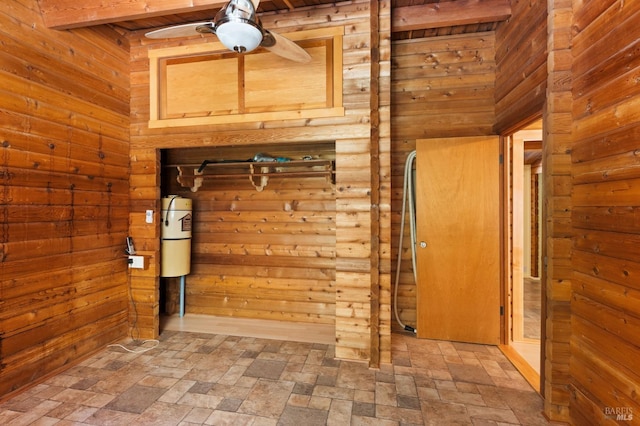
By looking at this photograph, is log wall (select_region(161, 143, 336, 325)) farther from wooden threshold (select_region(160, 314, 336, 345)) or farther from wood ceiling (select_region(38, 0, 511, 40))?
wood ceiling (select_region(38, 0, 511, 40))

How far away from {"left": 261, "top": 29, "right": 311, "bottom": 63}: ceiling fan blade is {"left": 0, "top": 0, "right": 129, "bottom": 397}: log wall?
70.5 inches

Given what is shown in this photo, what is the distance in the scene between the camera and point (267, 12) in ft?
8.61

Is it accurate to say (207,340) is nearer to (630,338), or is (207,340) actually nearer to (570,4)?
(630,338)

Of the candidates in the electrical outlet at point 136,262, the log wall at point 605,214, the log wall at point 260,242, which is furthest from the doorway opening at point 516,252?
the electrical outlet at point 136,262

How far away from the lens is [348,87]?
2461 mm

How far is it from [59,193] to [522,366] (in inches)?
161

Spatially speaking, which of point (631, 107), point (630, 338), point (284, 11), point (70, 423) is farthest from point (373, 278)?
point (284, 11)

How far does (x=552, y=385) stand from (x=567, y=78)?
1.93 metres

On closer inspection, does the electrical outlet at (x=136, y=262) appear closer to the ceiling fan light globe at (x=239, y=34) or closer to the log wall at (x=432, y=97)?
the ceiling fan light globe at (x=239, y=34)

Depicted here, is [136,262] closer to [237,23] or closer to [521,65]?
[237,23]

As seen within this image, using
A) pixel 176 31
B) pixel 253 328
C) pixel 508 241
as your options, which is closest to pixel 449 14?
pixel 508 241

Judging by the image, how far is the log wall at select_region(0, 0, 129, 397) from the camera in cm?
199

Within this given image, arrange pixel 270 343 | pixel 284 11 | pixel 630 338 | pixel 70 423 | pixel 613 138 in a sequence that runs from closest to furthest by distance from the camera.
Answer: pixel 630 338 < pixel 613 138 < pixel 70 423 < pixel 284 11 < pixel 270 343

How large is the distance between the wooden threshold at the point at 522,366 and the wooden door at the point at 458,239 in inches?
5.2
